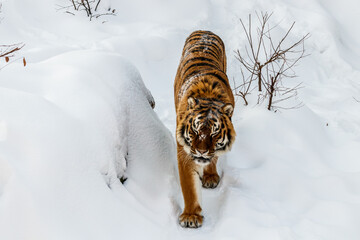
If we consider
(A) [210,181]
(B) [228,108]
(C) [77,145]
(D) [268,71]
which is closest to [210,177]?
(A) [210,181]

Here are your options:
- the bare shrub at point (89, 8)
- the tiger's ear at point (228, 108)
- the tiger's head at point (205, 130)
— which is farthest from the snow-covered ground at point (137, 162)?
the bare shrub at point (89, 8)

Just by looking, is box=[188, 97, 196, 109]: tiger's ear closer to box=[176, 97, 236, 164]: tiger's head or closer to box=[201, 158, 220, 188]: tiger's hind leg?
box=[176, 97, 236, 164]: tiger's head

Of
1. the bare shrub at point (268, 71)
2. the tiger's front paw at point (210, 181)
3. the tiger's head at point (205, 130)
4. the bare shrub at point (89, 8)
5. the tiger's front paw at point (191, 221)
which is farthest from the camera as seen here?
the bare shrub at point (89, 8)

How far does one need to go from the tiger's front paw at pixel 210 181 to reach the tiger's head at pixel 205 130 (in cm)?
55

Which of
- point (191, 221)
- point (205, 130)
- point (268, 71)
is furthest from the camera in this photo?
point (268, 71)

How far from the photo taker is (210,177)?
294cm

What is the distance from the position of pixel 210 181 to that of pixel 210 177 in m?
0.03

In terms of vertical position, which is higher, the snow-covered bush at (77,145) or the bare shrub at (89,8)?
the snow-covered bush at (77,145)

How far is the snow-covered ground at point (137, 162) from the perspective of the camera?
1.92 m

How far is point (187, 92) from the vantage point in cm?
284

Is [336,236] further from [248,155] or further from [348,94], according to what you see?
[348,94]

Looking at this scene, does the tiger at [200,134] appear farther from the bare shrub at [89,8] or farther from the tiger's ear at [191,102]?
the bare shrub at [89,8]

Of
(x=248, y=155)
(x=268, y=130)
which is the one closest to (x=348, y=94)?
(x=268, y=130)

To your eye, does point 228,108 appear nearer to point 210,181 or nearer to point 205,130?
point 205,130
